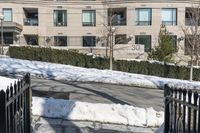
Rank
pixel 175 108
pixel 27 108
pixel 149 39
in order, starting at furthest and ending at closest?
pixel 149 39 → pixel 27 108 → pixel 175 108

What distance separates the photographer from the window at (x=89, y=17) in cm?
4794

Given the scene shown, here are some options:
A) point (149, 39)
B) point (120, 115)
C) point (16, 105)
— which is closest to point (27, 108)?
point (16, 105)

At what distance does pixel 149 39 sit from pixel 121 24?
3786 mm

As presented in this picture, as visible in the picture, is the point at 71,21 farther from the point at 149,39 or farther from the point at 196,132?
the point at 196,132

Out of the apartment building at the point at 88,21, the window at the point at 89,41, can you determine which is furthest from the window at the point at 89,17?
the window at the point at 89,41

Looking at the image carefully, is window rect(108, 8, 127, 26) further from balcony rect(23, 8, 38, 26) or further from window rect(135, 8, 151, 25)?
balcony rect(23, 8, 38, 26)

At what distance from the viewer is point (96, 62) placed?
26.9 meters

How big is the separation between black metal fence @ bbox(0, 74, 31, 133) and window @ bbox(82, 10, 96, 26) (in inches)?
1677

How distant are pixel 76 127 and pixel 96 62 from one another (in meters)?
18.9

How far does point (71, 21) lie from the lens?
48125 millimetres

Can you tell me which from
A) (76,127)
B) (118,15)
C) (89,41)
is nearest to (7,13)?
(89,41)

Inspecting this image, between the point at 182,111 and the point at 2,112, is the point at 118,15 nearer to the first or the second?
the point at 182,111

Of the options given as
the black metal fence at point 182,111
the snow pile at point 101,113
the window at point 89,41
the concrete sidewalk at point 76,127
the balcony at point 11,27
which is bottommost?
the concrete sidewalk at point 76,127

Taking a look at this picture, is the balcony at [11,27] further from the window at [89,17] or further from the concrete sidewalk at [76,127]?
the concrete sidewalk at [76,127]
